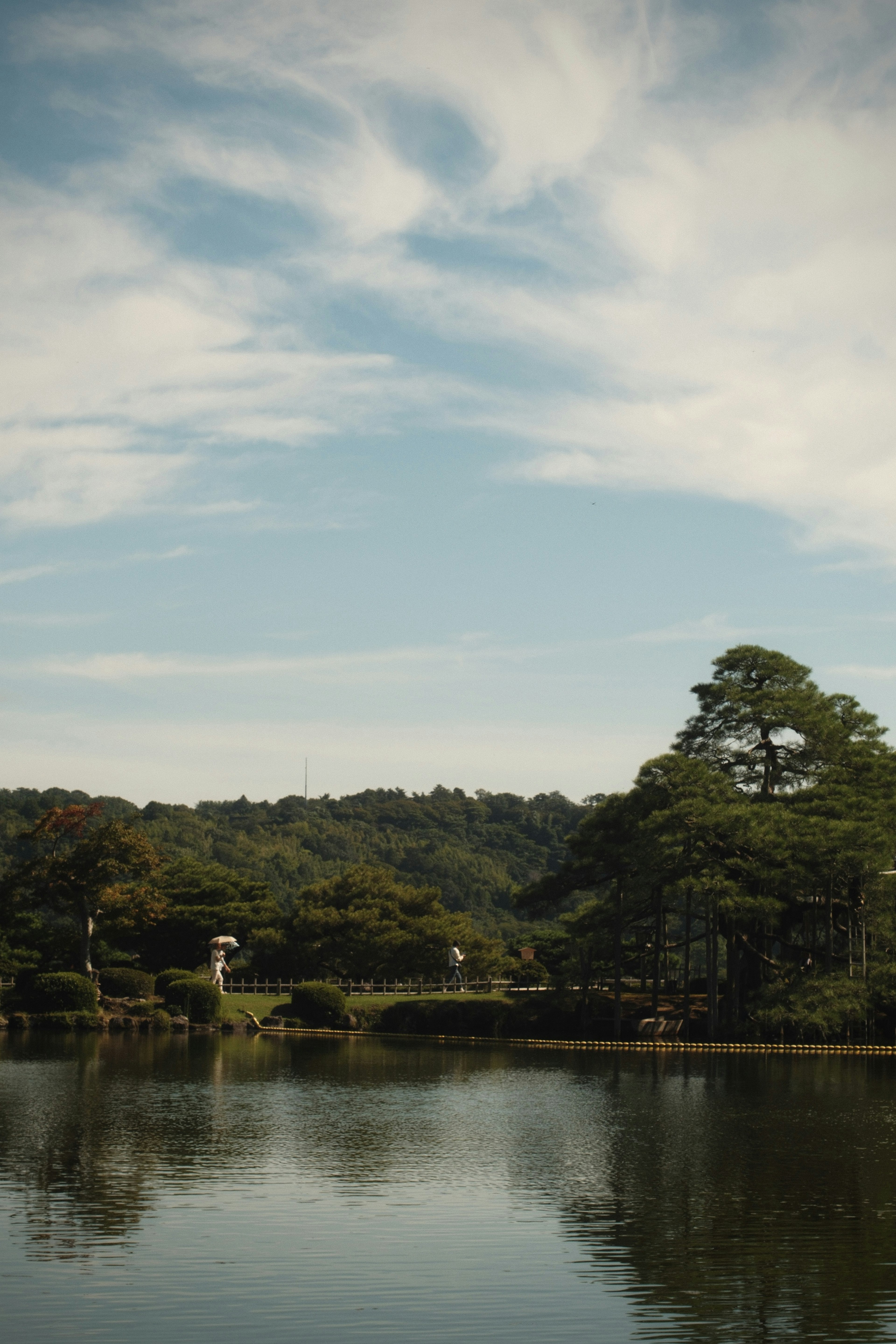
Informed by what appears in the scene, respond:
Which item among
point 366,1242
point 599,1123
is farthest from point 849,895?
point 366,1242

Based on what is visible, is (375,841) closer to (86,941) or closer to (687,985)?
(86,941)

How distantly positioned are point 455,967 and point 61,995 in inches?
792

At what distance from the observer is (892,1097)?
28.8 m

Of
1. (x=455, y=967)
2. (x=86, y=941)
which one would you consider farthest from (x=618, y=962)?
(x=86, y=941)

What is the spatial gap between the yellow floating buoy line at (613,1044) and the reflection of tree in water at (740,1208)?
13639 millimetres

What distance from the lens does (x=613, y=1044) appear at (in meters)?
46.4

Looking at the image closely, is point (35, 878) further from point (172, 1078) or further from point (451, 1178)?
point (451, 1178)

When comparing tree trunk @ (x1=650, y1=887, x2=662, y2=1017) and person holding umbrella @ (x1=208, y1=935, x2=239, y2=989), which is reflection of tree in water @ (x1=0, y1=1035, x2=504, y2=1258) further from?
person holding umbrella @ (x1=208, y1=935, x2=239, y2=989)

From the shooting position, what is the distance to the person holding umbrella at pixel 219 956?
61594 millimetres

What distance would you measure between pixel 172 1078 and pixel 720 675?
1105 inches

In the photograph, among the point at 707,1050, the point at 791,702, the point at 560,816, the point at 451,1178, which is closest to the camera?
the point at 451,1178

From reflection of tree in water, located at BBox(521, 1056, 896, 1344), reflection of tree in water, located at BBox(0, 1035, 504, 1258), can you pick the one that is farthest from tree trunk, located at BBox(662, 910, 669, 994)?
reflection of tree in water, located at BBox(521, 1056, 896, 1344)

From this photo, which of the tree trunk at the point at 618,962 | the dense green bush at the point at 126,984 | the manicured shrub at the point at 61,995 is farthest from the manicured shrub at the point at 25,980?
the tree trunk at the point at 618,962

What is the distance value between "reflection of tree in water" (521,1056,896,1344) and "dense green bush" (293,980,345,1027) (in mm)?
26943
